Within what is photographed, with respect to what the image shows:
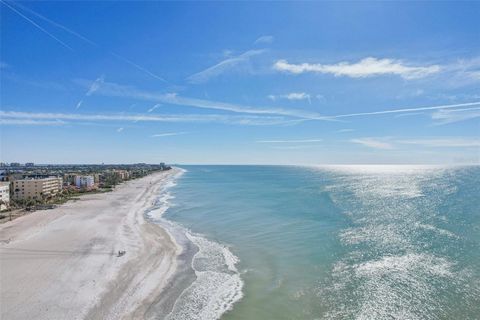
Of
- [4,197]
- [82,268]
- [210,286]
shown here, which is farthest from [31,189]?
[210,286]

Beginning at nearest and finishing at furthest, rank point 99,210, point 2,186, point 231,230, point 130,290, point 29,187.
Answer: point 130,290 → point 231,230 → point 99,210 → point 2,186 → point 29,187

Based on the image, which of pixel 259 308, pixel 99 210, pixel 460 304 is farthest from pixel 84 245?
pixel 460 304

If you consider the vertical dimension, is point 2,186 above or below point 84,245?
above

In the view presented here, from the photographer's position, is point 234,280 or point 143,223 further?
point 143,223

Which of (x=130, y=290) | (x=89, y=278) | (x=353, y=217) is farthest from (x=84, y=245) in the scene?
(x=353, y=217)

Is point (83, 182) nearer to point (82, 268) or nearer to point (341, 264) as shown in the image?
point (82, 268)

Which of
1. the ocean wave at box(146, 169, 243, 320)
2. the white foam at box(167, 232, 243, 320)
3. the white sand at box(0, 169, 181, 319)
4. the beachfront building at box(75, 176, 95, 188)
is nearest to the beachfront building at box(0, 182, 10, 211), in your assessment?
the white sand at box(0, 169, 181, 319)

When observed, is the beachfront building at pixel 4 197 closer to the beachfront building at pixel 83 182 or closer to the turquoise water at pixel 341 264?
the turquoise water at pixel 341 264

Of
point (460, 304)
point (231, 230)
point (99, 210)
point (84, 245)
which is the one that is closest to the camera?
point (460, 304)

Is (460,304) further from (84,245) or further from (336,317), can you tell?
(84,245)
